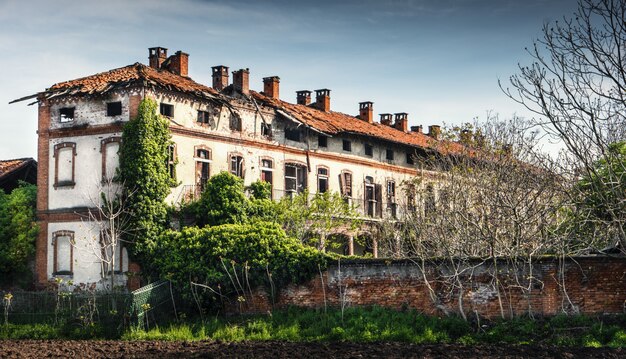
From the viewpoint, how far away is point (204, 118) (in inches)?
1416

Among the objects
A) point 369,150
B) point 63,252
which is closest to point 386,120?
point 369,150

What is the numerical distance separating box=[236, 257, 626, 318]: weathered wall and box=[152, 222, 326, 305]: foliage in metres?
0.57

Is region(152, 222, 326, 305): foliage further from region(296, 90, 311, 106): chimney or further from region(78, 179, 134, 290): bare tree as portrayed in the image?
region(296, 90, 311, 106): chimney

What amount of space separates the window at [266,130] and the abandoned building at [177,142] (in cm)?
5

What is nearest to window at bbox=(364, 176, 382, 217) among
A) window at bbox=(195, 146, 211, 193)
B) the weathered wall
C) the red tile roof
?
the red tile roof

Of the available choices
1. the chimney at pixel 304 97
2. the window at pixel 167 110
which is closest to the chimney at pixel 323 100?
the chimney at pixel 304 97

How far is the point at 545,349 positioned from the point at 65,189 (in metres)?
21.5

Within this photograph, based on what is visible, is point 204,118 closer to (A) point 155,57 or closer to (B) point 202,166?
(B) point 202,166

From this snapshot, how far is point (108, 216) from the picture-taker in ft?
105

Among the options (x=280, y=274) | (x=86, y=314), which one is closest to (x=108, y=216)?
(x=86, y=314)

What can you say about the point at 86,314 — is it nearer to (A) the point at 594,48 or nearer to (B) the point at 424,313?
(B) the point at 424,313

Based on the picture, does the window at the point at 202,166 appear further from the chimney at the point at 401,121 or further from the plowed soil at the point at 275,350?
the chimney at the point at 401,121

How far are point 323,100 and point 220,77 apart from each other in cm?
997

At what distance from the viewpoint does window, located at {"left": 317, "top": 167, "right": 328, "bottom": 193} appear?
4141 centimetres
